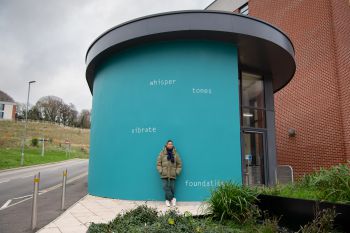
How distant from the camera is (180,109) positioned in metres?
8.76

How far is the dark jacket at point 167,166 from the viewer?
26.7ft

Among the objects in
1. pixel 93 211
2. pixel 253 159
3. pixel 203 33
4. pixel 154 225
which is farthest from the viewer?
pixel 253 159

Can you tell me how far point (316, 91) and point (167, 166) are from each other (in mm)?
9357

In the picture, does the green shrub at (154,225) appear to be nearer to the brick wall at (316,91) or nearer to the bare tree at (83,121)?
the brick wall at (316,91)

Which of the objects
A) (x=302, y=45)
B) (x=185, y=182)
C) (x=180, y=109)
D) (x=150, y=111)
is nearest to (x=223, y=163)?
(x=185, y=182)

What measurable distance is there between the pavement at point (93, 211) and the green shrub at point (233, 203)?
46cm

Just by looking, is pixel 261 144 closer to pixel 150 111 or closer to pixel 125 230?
pixel 150 111

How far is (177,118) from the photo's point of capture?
28.7ft

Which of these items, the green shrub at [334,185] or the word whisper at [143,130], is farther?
the word whisper at [143,130]

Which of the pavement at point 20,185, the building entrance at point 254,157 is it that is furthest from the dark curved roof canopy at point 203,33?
the pavement at point 20,185

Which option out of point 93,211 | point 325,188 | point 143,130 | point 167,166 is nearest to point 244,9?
point 143,130

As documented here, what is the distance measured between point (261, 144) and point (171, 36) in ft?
16.6

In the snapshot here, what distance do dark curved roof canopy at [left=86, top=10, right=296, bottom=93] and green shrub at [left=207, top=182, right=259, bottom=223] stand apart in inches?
201

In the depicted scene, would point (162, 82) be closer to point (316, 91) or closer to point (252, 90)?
point (252, 90)
